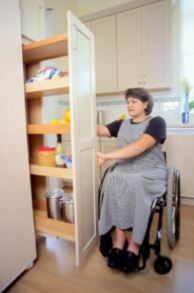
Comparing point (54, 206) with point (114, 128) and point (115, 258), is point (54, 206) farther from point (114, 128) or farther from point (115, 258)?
point (114, 128)

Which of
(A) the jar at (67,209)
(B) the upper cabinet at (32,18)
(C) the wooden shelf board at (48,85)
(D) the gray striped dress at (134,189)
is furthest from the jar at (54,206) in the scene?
(B) the upper cabinet at (32,18)

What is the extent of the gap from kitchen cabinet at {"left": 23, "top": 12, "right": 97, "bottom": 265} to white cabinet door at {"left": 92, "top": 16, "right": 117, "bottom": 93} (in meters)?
1.24

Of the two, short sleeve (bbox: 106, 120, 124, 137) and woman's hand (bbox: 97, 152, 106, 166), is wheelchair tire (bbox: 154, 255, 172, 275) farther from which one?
short sleeve (bbox: 106, 120, 124, 137)

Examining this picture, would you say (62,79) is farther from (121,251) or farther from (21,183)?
(121,251)

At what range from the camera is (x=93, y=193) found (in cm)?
142

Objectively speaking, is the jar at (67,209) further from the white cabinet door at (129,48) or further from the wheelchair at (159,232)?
the white cabinet door at (129,48)

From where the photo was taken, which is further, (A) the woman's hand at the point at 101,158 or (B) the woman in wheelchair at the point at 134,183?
(A) the woman's hand at the point at 101,158

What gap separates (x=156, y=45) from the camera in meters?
2.30

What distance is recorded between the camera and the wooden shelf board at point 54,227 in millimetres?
1364

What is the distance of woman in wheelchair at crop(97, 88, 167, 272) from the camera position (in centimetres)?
117

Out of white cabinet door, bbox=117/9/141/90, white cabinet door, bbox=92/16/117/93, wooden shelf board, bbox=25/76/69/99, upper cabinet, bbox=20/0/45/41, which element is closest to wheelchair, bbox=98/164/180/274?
wooden shelf board, bbox=25/76/69/99

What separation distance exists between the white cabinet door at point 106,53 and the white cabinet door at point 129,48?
0.06 meters

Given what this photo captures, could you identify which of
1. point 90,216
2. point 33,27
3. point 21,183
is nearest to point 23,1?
point 33,27

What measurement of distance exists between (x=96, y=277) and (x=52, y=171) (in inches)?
26.8
